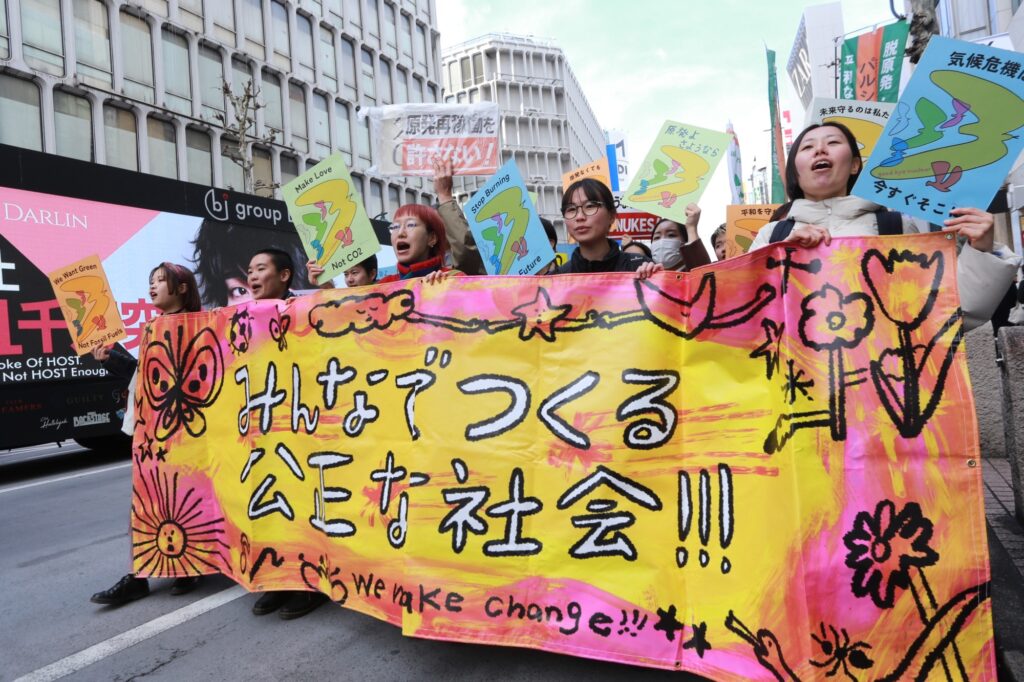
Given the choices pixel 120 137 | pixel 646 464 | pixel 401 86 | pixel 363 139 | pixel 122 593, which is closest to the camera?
pixel 646 464

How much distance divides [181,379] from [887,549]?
3310 millimetres

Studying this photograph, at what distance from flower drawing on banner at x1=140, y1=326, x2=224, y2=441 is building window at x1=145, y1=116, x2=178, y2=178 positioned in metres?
22.9

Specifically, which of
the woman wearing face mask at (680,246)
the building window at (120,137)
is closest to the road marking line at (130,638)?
the woman wearing face mask at (680,246)

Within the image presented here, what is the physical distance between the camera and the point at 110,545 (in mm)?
4996

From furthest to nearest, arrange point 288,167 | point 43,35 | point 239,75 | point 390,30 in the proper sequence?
point 390,30 → point 288,167 → point 239,75 → point 43,35

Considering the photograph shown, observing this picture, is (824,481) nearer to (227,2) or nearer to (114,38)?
(114,38)

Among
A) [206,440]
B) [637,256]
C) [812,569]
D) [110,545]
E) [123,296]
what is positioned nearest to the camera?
[812,569]

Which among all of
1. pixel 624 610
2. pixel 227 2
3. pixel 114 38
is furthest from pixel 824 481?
pixel 227 2

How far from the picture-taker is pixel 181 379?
3.73 metres

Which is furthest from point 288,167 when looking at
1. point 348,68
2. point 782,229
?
point 782,229

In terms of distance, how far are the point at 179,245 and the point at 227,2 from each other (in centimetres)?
2302

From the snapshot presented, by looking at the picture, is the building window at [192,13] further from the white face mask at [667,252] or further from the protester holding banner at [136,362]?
the white face mask at [667,252]

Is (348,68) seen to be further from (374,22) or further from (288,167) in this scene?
(288,167)

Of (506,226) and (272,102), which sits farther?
(272,102)
